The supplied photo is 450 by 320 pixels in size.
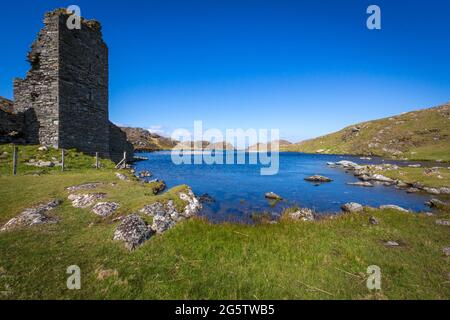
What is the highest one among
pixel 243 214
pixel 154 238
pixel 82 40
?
pixel 82 40

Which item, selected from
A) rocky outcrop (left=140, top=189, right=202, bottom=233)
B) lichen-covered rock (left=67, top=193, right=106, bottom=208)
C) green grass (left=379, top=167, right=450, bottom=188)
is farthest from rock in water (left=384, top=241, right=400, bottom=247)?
green grass (left=379, top=167, right=450, bottom=188)

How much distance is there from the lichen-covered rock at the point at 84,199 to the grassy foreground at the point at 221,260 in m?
0.58

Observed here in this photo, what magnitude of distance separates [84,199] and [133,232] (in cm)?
689

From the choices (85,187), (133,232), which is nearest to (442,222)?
(133,232)

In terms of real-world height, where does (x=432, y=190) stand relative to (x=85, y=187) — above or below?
below

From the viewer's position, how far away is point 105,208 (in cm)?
1462

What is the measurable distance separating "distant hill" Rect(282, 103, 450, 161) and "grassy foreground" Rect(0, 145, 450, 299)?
101561 millimetres

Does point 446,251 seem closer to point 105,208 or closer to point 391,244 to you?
point 391,244

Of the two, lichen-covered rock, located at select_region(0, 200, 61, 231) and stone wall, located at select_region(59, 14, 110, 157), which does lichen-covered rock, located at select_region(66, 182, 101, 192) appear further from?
stone wall, located at select_region(59, 14, 110, 157)

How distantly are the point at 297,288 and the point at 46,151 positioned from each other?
33195 mm

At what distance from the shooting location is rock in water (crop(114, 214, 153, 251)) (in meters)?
10.9
